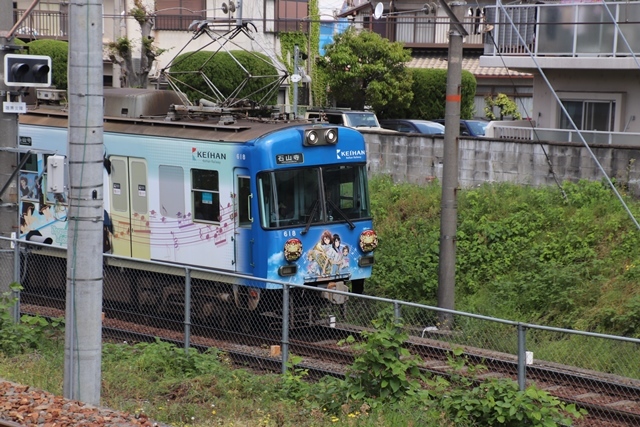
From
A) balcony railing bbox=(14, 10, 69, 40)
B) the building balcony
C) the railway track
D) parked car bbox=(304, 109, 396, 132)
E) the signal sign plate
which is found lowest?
the railway track

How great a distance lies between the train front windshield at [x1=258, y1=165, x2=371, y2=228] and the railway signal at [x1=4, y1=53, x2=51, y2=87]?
3.20m

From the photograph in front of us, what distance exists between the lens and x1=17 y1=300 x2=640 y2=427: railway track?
9898 millimetres

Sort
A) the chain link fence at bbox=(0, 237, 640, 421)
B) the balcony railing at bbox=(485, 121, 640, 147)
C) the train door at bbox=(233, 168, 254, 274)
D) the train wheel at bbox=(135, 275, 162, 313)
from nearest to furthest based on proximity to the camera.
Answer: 1. the chain link fence at bbox=(0, 237, 640, 421)
2. the train door at bbox=(233, 168, 254, 274)
3. the train wheel at bbox=(135, 275, 162, 313)
4. the balcony railing at bbox=(485, 121, 640, 147)

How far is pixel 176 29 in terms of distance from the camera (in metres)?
35.9

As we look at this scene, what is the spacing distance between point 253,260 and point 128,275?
8.46 ft

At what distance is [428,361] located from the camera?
1155 centimetres

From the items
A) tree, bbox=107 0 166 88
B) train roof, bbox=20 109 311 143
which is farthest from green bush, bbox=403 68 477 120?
train roof, bbox=20 109 311 143

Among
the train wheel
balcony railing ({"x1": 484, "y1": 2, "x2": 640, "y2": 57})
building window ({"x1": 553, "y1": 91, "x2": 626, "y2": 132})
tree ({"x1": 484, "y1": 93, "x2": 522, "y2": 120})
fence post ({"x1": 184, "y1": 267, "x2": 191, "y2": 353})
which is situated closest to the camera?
fence post ({"x1": 184, "y1": 267, "x2": 191, "y2": 353})

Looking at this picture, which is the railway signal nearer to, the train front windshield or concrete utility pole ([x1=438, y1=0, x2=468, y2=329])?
the train front windshield

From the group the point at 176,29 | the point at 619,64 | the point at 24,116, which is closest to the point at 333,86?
the point at 176,29

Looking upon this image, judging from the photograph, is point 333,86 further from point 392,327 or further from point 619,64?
point 392,327

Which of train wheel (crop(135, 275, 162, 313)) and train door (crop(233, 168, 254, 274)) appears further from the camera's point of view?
train wheel (crop(135, 275, 162, 313))

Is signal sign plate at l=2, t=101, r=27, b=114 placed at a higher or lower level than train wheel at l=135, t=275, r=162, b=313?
higher

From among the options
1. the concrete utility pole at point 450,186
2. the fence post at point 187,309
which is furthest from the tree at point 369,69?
the fence post at point 187,309
